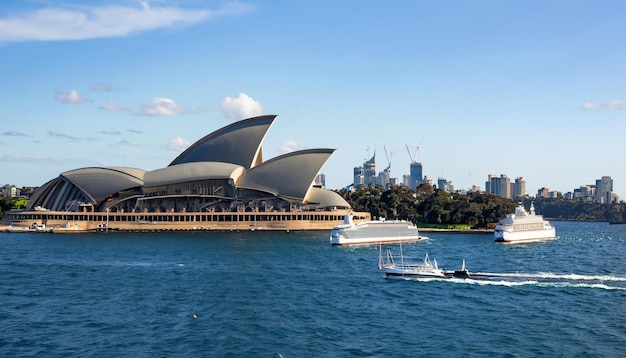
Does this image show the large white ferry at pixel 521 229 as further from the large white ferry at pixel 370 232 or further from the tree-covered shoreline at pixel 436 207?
the tree-covered shoreline at pixel 436 207

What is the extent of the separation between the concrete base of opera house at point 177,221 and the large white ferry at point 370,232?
27.5 m

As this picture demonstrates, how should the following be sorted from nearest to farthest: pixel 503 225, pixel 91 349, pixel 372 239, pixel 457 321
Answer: pixel 91 349, pixel 457 321, pixel 372 239, pixel 503 225

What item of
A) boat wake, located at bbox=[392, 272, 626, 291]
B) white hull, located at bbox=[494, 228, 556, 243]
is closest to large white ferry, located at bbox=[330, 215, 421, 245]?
white hull, located at bbox=[494, 228, 556, 243]

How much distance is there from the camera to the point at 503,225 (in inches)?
3401

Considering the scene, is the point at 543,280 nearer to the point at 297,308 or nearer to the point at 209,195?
the point at 297,308

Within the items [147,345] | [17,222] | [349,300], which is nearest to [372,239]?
[349,300]

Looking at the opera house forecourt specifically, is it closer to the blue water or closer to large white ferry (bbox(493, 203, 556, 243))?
large white ferry (bbox(493, 203, 556, 243))

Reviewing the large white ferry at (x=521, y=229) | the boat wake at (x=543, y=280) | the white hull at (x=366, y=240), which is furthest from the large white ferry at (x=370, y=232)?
the boat wake at (x=543, y=280)

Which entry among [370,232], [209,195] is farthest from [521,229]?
[209,195]

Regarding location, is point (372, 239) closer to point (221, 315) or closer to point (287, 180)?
point (287, 180)

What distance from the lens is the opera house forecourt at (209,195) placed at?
109312 millimetres

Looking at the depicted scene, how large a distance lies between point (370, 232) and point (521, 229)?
2436 centimetres

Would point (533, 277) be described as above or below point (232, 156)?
below

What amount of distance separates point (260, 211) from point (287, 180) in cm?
764
